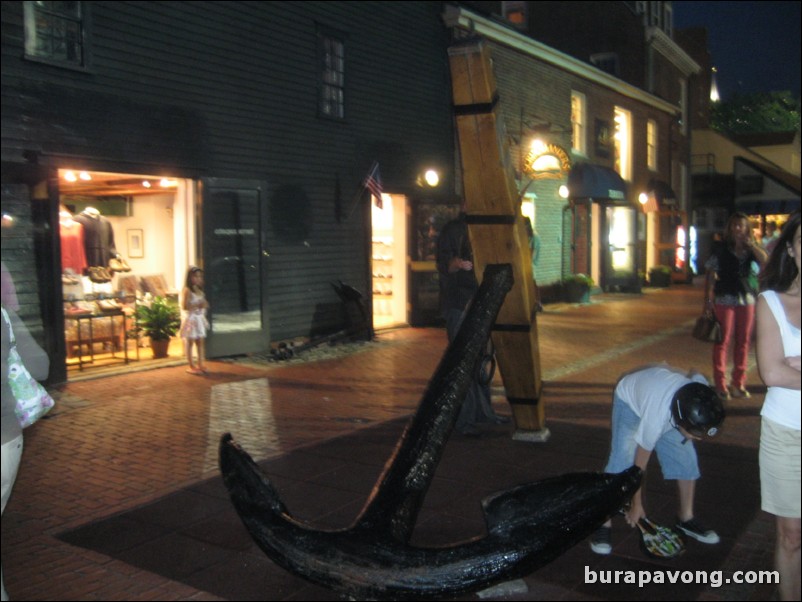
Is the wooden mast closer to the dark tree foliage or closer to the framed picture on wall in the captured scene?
the framed picture on wall

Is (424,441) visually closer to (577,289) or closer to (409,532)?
(409,532)

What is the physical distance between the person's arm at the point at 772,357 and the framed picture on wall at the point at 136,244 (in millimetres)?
10794

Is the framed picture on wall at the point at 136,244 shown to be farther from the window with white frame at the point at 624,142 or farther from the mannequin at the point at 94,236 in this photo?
the window with white frame at the point at 624,142

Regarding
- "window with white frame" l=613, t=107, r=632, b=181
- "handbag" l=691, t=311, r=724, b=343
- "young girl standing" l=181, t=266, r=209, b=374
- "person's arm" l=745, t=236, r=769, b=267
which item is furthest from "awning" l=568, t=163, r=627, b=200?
"young girl standing" l=181, t=266, r=209, b=374

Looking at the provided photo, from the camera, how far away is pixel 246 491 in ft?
10.6

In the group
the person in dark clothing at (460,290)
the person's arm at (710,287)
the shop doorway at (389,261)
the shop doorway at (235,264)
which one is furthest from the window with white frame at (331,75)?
the person's arm at (710,287)

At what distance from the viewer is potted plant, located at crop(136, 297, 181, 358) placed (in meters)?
10.7

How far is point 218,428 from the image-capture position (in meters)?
7.23

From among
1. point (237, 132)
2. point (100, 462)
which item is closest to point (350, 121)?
point (237, 132)

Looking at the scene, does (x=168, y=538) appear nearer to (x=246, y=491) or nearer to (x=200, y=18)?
(x=246, y=491)

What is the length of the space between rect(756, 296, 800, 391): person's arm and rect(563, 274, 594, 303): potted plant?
15888 mm

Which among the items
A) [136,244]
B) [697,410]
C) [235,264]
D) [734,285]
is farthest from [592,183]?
[697,410]

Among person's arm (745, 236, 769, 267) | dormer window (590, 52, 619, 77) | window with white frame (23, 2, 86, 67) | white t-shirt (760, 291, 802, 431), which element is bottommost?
white t-shirt (760, 291, 802, 431)

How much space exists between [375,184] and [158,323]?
4368mm
